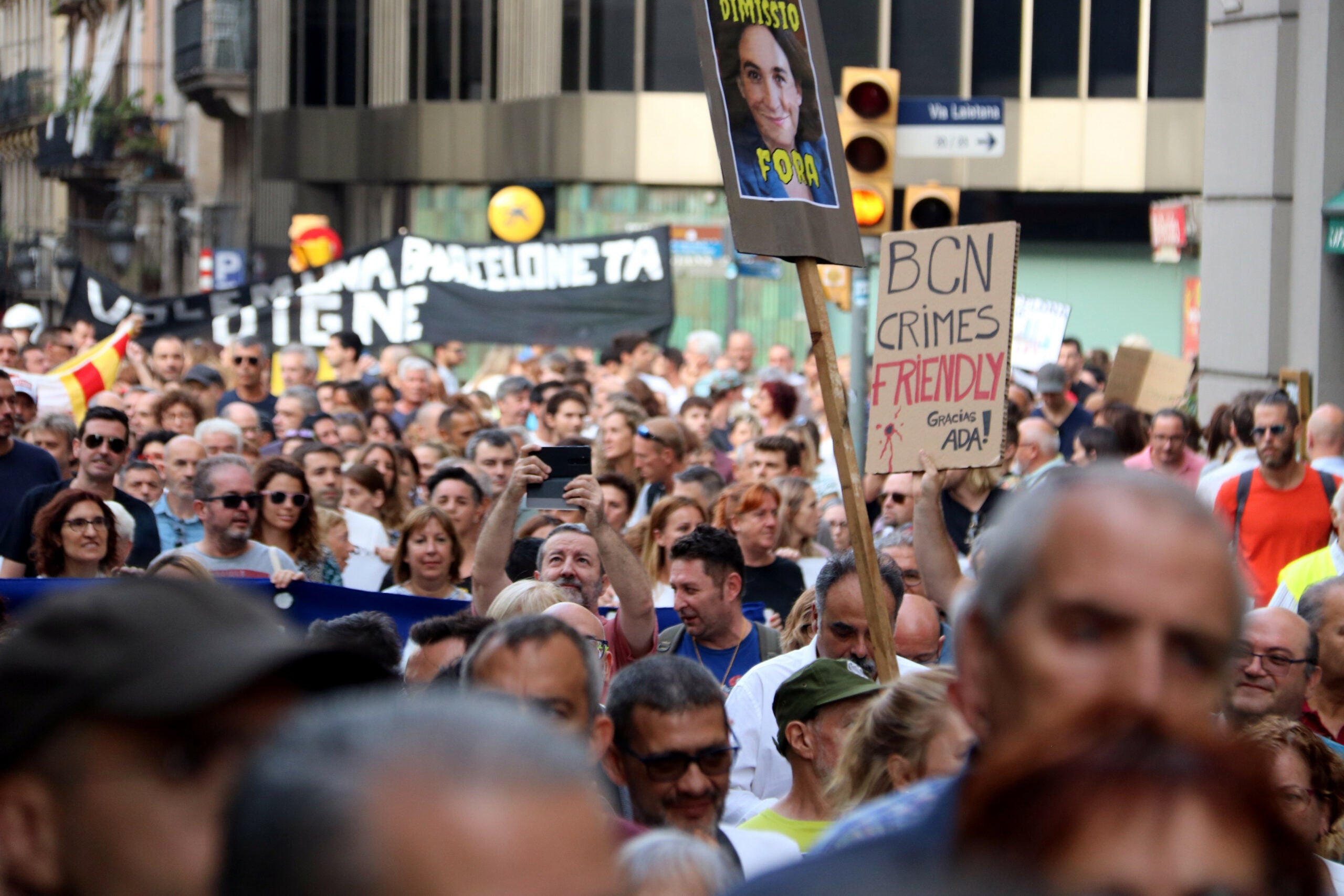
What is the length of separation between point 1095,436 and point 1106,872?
889cm

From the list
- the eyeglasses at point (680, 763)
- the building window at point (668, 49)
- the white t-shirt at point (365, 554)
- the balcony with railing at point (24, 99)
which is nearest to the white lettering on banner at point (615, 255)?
the white t-shirt at point (365, 554)

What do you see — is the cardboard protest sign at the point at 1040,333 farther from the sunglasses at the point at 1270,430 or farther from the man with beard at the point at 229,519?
the man with beard at the point at 229,519

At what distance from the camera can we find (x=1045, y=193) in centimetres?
3047

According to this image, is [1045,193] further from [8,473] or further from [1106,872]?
[1106,872]

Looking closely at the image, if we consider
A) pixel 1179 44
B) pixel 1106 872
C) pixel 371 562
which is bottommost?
pixel 371 562

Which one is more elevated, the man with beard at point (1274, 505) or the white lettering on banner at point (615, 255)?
the white lettering on banner at point (615, 255)

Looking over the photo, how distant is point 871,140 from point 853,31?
20.7m

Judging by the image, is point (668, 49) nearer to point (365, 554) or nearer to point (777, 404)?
point (777, 404)

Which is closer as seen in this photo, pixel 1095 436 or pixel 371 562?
pixel 371 562

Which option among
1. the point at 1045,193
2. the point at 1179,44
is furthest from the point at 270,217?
the point at 1179,44

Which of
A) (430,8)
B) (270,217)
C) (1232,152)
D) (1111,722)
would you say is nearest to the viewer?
(1111,722)

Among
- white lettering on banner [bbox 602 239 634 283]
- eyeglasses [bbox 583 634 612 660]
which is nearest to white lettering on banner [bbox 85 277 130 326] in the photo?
white lettering on banner [bbox 602 239 634 283]

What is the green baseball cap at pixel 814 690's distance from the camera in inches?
171

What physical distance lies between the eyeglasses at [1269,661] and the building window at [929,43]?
81.8 ft
